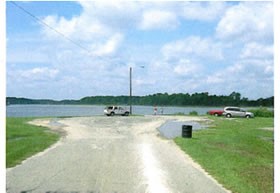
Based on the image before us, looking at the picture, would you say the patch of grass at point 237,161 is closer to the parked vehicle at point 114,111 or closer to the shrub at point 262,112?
the parked vehicle at point 114,111

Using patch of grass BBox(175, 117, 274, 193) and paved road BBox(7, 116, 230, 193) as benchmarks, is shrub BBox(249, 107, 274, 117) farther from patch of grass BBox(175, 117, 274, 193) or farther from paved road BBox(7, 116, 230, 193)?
paved road BBox(7, 116, 230, 193)

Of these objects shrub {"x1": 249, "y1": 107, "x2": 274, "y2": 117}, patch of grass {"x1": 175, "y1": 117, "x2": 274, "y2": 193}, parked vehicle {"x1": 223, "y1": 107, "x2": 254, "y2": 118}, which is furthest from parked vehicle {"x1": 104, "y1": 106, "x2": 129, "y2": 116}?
patch of grass {"x1": 175, "y1": 117, "x2": 274, "y2": 193}

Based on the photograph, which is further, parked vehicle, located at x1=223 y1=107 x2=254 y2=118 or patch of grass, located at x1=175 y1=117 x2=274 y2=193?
parked vehicle, located at x1=223 y1=107 x2=254 y2=118

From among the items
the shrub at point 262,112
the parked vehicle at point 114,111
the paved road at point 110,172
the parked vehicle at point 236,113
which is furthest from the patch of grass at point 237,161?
the shrub at point 262,112

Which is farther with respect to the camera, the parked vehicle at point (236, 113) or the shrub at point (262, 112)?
the shrub at point (262, 112)

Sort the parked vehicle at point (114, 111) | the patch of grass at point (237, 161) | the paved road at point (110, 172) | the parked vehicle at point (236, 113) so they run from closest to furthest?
the paved road at point (110, 172) → the patch of grass at point (237, 161) → the parked vehicle at point (114, 111) → the parked vehicle at point (236, 113)

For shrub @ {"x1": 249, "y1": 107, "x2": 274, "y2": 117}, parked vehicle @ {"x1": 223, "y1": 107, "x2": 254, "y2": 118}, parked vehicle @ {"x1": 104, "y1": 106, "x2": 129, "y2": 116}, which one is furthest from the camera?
shrub @ {"x1": 249, "y1": 107, "x2": 274, "y2": 117}

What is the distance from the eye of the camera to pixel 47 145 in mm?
23047

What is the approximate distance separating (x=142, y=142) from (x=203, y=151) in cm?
509

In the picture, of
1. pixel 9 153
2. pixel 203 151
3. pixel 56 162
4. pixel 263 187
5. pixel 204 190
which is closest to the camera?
pixel 204 190

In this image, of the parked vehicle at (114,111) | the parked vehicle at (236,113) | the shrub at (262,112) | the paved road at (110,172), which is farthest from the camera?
the shrub at (262,112)

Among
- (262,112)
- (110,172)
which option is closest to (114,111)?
(262,112)
